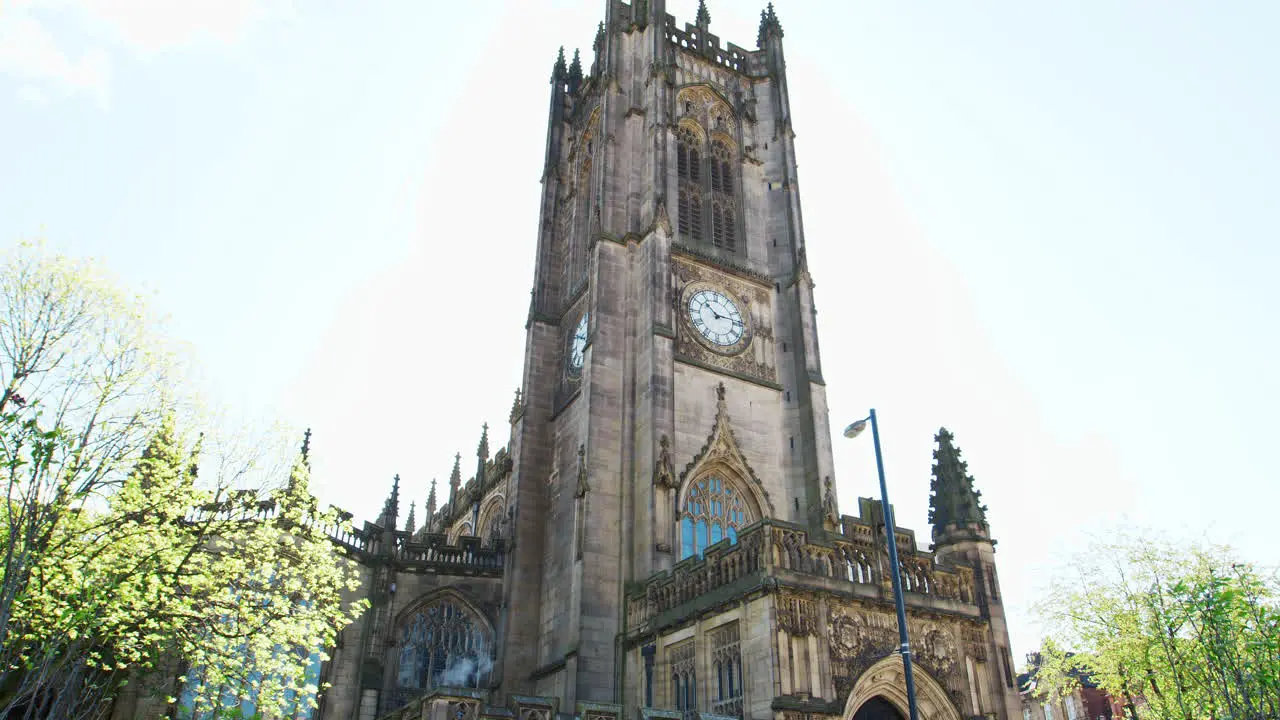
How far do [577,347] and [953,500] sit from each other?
56.2 feet

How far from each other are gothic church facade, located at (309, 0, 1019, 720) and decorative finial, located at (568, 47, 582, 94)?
6.1 inches

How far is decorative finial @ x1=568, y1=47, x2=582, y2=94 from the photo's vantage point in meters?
47.8

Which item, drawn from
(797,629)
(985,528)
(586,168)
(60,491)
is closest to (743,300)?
(586,168)

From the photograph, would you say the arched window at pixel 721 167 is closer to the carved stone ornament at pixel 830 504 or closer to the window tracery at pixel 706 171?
the window tracery at pixel 706 171

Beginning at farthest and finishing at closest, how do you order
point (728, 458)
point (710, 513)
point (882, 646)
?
point (728, 458) < point (710, 513) < point (882, 646)

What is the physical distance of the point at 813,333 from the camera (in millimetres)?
36781

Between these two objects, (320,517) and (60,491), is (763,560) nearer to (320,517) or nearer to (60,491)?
(320,517)

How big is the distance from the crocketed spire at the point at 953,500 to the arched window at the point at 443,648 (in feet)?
53.7

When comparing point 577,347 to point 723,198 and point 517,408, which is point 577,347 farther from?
point 723,198

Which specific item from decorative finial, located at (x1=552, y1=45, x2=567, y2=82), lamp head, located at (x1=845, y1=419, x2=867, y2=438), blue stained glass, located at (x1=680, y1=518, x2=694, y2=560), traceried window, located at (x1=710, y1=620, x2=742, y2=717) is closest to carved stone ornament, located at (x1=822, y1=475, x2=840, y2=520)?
blue stained glass, located at (x1=680, y1=518, x2=694, y2=560)

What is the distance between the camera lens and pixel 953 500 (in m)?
24.6

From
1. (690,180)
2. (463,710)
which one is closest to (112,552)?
(463,710)

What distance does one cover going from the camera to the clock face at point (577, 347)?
120 ft

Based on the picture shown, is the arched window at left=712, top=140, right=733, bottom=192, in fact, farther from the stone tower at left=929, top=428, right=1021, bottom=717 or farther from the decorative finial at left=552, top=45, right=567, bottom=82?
the stone tower at left=929, top=428, right=1021, bottom=717
